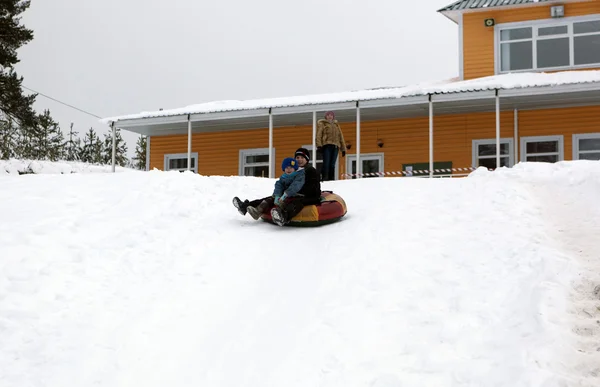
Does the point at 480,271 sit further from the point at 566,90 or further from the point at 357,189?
the point at 566,90

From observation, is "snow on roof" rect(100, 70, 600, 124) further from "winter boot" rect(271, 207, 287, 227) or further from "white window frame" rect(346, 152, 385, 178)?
"winter boot" rect(271, 207, 287, 227)

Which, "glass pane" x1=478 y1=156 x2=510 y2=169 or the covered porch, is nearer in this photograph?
the covered porch

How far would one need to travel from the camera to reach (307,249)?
28.4 feet

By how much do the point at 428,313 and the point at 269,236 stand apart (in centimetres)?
379

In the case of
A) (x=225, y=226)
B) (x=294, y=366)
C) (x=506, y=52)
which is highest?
(x=506, y=52)

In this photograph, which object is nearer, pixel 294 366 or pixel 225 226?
pixel 294 366

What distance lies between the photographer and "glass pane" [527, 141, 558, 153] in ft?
62.0

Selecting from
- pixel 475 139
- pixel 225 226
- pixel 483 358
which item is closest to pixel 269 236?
pixel 225 226

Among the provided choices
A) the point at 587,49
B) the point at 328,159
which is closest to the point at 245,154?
the point at 328,159

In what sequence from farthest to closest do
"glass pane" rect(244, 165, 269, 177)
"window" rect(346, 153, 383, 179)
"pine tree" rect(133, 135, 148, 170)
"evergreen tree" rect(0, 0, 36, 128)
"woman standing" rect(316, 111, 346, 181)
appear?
"pine tree" rect(133, 135, 148, 170)
"evergreen tree" rect(0, 0, 36, 128)
"glass pane" rect(244, 165, 269, 177)
"window" rect(346, 153, 383, 179)
"woman standing" rect(316, 111, 346, 181)

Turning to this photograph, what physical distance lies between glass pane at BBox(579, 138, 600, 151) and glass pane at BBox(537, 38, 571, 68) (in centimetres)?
254

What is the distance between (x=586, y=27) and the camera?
19.1 meters

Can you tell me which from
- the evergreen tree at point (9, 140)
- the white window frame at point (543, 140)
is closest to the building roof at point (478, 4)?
the white window frame at point (543, 140)

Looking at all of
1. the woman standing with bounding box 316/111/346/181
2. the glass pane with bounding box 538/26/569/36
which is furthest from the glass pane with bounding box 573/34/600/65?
the woman standing with bounding box 316/111/346/181
